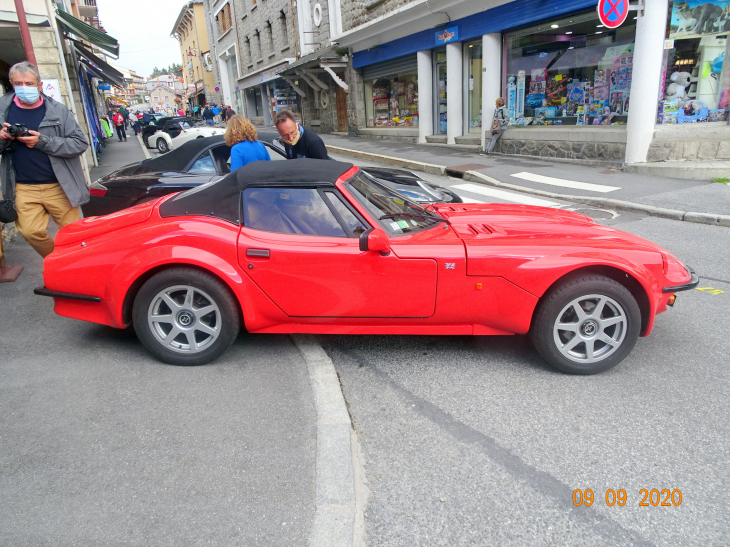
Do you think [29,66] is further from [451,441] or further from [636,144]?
[636,144]

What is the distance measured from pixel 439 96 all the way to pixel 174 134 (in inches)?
454

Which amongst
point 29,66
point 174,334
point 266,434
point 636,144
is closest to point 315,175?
point 174,334

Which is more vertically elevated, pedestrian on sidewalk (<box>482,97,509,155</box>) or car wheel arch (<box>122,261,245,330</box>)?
pedestrian on sidewalk (<box>482,97,509,155</box>)

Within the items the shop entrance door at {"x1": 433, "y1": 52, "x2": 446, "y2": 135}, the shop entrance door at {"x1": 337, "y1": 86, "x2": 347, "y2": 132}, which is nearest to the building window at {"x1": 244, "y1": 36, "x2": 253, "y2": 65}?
the shop entrance door at {"x1": 337, "y1": 86, "x2": 347, "y2": 132}

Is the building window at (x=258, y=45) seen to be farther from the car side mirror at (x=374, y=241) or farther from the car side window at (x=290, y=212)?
the car side mirror at (x=374, y=241)

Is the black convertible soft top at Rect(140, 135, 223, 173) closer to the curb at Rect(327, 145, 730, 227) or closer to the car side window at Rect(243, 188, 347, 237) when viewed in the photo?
the car side window at Rect(243, 188, 347, 237)

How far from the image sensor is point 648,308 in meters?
3.21

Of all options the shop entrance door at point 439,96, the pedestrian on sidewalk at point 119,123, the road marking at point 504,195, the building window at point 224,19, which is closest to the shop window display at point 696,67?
the road marking at point 504,195

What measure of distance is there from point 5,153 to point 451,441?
14.3 feet

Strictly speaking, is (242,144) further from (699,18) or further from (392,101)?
(392,101)

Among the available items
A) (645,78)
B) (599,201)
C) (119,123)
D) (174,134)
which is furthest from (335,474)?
(119,123)

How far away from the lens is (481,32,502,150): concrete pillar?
1454cm

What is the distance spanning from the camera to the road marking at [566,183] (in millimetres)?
9750
